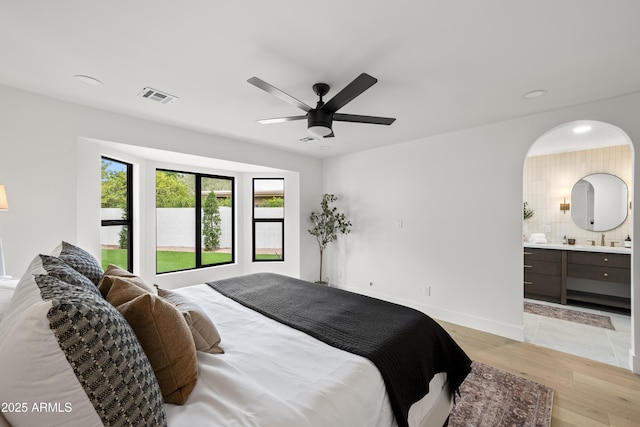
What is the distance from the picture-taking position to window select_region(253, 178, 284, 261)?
16.5 feet

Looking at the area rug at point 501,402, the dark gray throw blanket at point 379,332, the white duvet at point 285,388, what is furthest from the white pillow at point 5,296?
the area rug at point 501,402

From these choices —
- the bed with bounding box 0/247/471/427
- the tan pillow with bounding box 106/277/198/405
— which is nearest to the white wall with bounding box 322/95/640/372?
the bed with bounding box 0/247/471/427

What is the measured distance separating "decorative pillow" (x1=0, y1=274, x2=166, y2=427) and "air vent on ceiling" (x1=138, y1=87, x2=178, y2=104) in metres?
2.15

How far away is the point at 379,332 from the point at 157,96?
8.69ft

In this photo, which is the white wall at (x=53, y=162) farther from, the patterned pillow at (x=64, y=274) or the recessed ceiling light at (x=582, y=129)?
the recessed ceiling light at (x=582, y=129)

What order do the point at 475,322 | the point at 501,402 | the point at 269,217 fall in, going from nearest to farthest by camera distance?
the point at 501,402 < the point at 475,322 < the point at 269,217

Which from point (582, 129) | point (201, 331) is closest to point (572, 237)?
point (582, 129)

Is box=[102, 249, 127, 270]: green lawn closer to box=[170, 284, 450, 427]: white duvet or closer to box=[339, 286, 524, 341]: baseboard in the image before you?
box=[170, 284, 450, 427]: white duvet

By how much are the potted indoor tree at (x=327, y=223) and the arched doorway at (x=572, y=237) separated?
108 inches

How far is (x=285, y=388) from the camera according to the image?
1067 millimetres

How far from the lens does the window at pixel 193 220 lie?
4.04m

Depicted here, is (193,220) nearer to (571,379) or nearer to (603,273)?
(571,379)

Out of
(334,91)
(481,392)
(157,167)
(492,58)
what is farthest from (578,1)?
(157,167)

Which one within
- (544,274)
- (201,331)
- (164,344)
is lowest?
(544,274)
